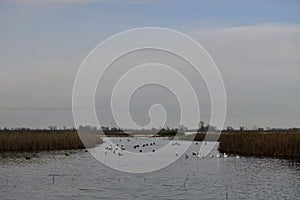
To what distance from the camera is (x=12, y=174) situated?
2395 cm

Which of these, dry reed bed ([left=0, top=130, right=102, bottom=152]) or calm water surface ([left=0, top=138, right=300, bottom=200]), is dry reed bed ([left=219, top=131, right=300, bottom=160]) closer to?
calm water surface ([left=0, top=138, right=300, bottom=200])

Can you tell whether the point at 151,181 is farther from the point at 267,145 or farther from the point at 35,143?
the point at 35,143

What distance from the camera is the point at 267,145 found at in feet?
117

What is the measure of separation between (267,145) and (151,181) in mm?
16333

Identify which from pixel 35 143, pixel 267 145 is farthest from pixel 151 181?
pixel 35 143

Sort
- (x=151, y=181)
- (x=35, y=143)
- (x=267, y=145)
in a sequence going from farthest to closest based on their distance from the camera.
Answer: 1. (x=35, y=143)
2. (x=267, y=145)
3. (x=151, y=181)

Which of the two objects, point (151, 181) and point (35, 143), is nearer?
point (151, 181)

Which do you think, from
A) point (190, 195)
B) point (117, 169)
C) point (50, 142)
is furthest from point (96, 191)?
point (50, 142)

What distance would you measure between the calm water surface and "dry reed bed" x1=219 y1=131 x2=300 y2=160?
3467 millimetres

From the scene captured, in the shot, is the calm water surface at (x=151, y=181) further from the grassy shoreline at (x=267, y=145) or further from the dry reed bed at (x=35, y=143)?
the dry reed bed at (x=35, y=143)

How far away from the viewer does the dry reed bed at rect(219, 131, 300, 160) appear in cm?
3306

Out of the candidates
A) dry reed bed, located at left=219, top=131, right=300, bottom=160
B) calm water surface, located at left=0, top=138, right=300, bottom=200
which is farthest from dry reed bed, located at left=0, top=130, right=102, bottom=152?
dry reed bed, located at left=219, top=131, right=300, bottom=160

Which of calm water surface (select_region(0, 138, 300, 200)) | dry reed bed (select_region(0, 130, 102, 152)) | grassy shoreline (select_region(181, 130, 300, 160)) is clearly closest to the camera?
calm water surface (select_region(0, 138, 300, 200))

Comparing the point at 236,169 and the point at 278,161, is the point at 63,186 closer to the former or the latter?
the point at 236,169
